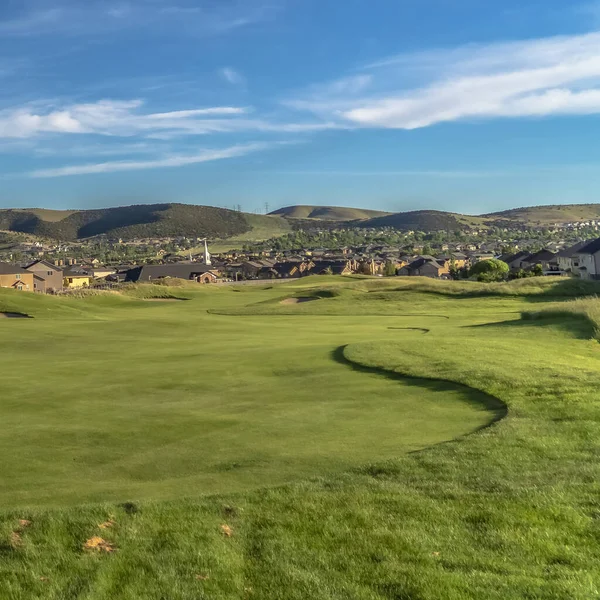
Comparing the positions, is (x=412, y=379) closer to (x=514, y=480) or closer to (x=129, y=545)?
(x=514, y=480)

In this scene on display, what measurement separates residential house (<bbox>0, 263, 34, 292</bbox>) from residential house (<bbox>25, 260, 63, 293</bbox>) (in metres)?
2.20

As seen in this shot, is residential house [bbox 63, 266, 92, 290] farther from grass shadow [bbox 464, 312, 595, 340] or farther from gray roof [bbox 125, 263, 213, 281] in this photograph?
grass shadow [bbox 464, 312, 595, 340]

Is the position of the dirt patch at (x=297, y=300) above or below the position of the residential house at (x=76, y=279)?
above

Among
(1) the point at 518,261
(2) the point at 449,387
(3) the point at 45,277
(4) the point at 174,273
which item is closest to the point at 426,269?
(1) the point at 518,261

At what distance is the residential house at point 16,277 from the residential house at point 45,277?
220 cm

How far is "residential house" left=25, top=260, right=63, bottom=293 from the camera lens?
329ft

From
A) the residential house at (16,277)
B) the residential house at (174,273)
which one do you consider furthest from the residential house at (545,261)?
the residential house at (16,277)

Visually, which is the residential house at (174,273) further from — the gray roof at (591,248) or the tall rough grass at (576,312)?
the tall rough grass at (576,312)

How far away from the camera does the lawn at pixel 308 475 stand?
293 inches

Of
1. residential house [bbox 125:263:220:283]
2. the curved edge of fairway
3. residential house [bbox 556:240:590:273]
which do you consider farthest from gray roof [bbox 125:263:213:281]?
the curved edge of fairway

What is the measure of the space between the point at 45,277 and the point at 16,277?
976cm

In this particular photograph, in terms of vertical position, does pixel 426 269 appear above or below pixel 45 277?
below

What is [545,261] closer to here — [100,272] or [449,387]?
[100,272]

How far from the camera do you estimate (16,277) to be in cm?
9462
